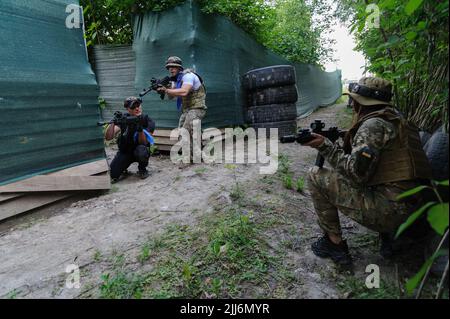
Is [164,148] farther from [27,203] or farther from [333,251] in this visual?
[333,251]

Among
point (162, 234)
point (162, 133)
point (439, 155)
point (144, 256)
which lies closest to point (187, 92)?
point (162, 133)

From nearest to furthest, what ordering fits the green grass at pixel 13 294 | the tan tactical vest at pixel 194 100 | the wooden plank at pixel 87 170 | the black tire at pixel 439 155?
the black tire at pixel 439 155 → the green grass at pixel 13 294 → the wooden plank at pixel 87 170 → the tan tactical vest at pixel 194 100

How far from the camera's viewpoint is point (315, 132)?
2311 mm

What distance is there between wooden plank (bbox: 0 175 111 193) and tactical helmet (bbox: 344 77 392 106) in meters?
Answer: 3.23

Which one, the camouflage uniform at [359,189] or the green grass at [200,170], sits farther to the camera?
the green grass at [200,170]

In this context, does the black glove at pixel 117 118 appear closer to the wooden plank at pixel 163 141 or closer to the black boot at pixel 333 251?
the wooden plank at pixel 163 141

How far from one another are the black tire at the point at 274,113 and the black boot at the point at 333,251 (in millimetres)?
4728

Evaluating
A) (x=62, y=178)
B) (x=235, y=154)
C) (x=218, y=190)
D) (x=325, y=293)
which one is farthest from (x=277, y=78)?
(x=325, y=293)

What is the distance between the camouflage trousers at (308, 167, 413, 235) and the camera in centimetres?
201

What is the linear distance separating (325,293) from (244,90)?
227 inches

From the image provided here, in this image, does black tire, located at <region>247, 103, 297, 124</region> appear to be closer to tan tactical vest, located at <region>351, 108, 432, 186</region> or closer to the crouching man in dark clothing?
the crouching man in dark clothing

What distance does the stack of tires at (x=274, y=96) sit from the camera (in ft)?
22.0

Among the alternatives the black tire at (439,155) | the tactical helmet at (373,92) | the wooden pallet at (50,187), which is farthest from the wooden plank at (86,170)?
the black tire at (439,155)
